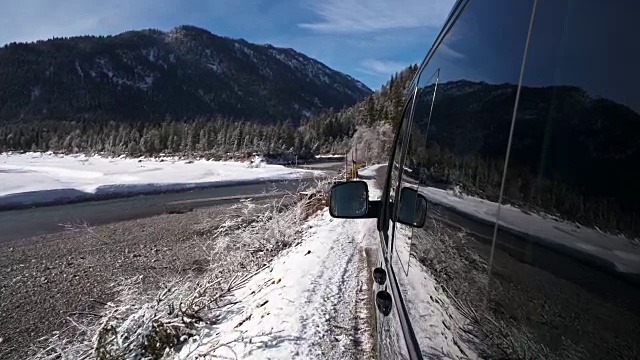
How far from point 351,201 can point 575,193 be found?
212 cm

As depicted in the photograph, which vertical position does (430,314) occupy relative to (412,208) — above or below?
below

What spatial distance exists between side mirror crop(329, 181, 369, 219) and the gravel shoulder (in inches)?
228

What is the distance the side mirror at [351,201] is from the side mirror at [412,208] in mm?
613

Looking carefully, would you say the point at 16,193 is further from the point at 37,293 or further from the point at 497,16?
the point at 497,16

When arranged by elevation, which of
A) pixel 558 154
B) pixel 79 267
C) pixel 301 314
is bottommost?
pixel 79 267

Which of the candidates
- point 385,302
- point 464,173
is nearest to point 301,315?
point 385,302

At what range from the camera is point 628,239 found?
2.25 ft

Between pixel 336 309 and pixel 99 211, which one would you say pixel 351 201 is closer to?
pixel 336 309

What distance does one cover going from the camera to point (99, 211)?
26.2 metres

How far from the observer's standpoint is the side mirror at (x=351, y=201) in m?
2.87

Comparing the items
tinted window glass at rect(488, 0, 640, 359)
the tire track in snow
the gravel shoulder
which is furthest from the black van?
the gravel shoulder

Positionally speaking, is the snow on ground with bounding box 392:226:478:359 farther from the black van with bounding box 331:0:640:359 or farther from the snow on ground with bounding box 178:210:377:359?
the snow on ground with bounding box 178:210:377:359

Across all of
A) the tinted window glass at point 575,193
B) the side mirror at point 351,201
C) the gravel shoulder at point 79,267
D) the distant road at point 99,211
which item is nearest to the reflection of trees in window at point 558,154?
the tinted window glass at point 575,193

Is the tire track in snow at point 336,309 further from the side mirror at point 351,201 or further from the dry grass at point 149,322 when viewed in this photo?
the side mirror at point 351,201
